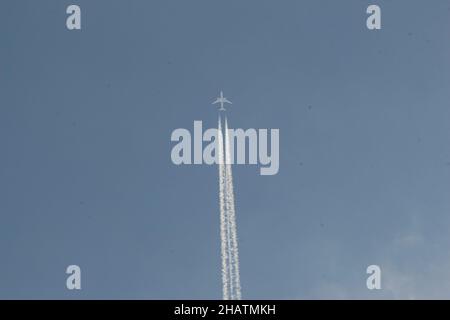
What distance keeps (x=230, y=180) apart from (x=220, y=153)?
721 cm
